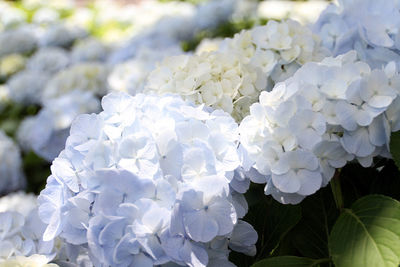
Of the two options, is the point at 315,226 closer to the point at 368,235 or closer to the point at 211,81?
the point at 368,235

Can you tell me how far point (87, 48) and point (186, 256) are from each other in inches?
93.4

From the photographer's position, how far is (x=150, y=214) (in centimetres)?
70

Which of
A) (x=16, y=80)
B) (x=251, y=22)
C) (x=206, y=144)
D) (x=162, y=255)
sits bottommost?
(x=16, y=80)

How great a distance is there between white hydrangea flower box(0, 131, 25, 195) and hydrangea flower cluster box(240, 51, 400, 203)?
1525mm

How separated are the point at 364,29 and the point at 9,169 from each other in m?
1.55

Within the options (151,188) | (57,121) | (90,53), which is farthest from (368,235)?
(90,53)

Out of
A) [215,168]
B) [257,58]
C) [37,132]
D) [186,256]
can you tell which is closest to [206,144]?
[215,168]

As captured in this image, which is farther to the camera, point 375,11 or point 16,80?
point 16,80

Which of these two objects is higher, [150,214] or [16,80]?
[150,214]

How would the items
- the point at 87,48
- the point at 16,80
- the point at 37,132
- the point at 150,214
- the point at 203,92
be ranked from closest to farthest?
the point at 150,214 → the point at 203,92 → the point at 37,132 → the point at 16,80 → the point at 87,48

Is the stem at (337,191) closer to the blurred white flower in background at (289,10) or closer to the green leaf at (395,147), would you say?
the green leaf at (395,147)

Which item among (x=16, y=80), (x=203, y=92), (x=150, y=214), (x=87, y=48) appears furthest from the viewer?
(x=87, y=48)

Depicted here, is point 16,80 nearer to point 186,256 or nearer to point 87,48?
point 87,48

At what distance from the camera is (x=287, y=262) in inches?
30.2
